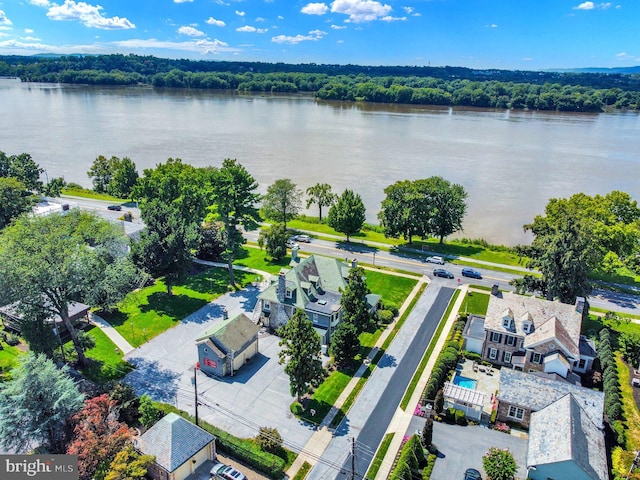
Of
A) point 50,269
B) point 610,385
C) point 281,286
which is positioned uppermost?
point 50,269

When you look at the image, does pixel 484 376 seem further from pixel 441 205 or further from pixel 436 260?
pixel 441 205

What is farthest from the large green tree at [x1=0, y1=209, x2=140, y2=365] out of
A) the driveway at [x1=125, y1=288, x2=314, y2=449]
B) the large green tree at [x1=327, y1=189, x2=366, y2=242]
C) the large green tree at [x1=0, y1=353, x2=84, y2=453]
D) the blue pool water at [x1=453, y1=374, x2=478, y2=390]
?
the large green tree at [x1=327, y1=189, x2=366, y2=242]

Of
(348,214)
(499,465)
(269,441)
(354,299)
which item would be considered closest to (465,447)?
(499,465)

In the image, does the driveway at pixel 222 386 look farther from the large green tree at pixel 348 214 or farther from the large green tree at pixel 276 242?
the large green tree at pixel 348 214

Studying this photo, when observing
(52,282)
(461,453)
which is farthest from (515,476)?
(52,282)

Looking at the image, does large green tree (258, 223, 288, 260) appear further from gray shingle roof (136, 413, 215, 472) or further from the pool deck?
gray shingle roof (136, 413, 215, 472)

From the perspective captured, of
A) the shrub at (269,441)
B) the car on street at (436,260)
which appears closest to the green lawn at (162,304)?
the shrub at (269,441)

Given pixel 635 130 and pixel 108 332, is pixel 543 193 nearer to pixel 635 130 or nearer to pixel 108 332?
pixel 108 332
